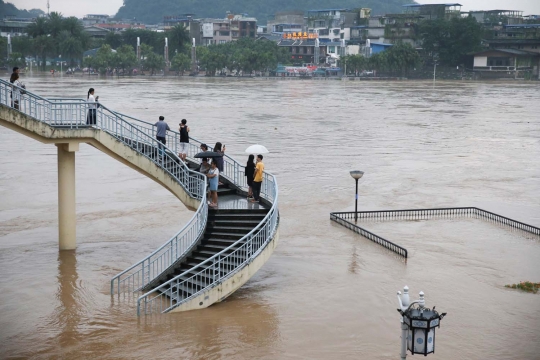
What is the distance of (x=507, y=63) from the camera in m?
126

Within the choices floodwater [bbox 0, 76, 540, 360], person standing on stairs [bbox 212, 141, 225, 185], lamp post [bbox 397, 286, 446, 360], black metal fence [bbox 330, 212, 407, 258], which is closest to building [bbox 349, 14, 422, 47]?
floodwater [bbox 0, 76, 540, 360]

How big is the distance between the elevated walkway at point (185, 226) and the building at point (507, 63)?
112925mm

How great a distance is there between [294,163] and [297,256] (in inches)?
670

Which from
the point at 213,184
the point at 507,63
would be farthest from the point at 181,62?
the point at 213,184

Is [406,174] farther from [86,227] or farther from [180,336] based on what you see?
[180,336]

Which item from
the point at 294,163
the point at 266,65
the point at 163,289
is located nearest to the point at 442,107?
the point at 294,163

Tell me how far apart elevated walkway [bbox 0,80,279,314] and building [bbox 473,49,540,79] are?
11292 centimetres

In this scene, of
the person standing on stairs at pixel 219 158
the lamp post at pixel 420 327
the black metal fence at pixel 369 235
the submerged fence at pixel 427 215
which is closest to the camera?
the lamp post at pixel 420 327

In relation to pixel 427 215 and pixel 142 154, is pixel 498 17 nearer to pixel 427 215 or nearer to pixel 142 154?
pixel 427 215

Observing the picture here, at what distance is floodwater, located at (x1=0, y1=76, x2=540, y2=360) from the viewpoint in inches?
589

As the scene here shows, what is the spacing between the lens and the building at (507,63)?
125438mm

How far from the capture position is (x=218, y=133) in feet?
158

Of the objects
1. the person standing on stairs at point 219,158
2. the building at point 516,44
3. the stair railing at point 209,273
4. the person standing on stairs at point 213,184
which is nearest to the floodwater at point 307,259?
the stair railing at point 209,273

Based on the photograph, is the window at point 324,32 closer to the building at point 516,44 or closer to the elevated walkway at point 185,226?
the building at point 516,44
